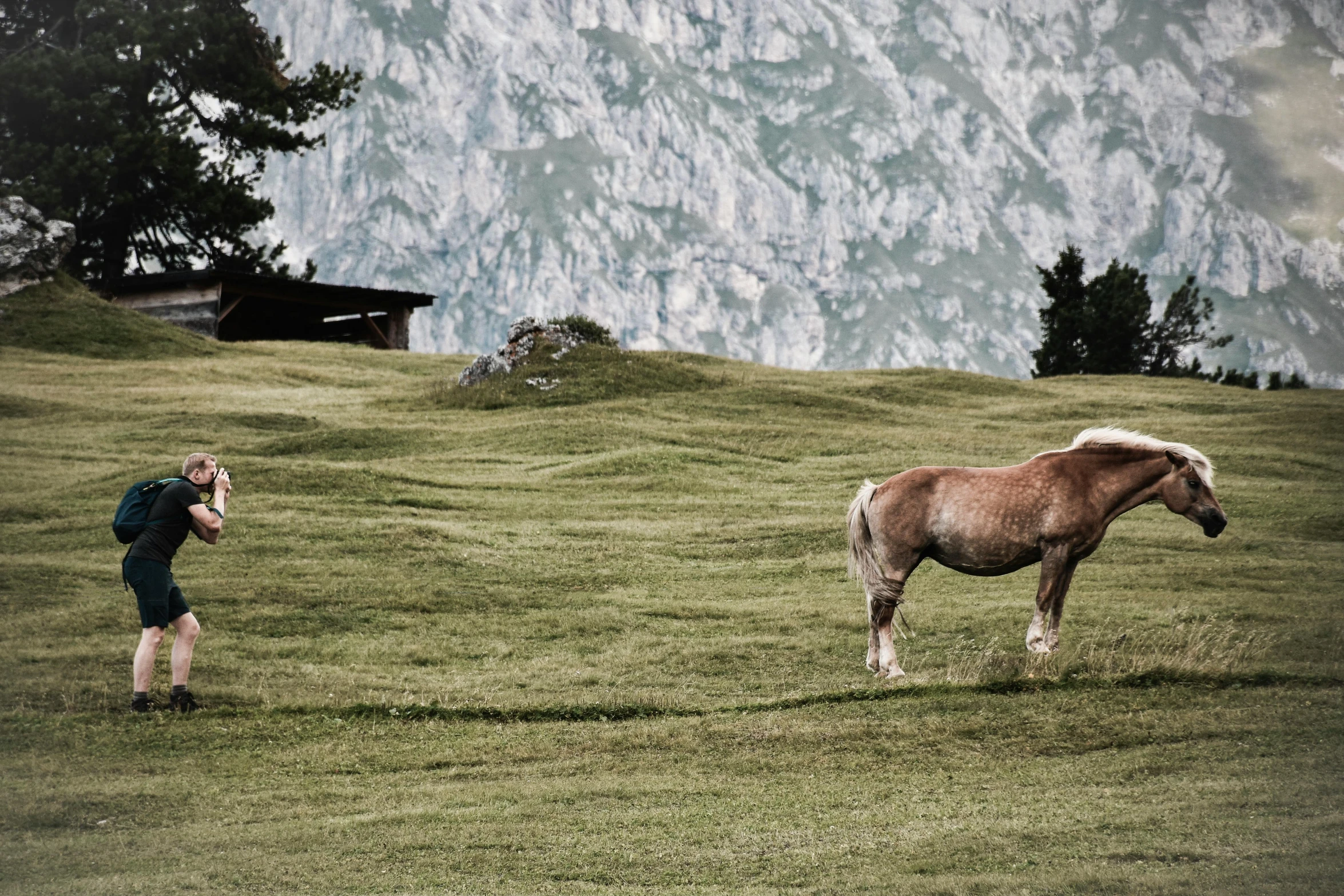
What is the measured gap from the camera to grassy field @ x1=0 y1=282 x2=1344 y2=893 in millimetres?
9250

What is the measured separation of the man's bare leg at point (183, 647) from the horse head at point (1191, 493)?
10.9 metres

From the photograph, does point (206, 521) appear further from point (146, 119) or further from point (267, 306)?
point (146, 119)

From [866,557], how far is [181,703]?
7830mm

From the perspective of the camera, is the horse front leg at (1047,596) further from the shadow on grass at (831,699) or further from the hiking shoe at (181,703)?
the hiking shoe at (181,703)

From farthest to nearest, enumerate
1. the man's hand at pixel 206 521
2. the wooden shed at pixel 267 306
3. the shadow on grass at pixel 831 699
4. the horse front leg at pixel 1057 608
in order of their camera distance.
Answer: the wooden shed at pixel 267 306, the horse front leg at pixel 1057 608, the shadow on grass at pixel 831 699, the man's hand at pixel 206 521

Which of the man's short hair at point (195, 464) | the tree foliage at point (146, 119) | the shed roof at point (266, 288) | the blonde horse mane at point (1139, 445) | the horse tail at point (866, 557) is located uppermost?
the tree foliage at point (146, 119)

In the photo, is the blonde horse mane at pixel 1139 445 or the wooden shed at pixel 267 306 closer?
the blonde horse mane at pixel 1139 445

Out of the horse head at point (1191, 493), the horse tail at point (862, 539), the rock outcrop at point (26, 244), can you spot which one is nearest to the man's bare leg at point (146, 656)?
A: the horse tail at point (862, 539)

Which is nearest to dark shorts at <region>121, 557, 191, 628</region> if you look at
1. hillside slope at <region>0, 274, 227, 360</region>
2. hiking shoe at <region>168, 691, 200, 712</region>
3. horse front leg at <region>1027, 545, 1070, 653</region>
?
hiking shoe at <region>168, 691, 200, 712</region>

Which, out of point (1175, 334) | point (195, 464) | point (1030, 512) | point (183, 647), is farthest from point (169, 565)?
point (1175, 334)

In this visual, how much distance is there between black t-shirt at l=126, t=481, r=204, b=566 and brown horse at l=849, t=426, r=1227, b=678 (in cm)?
739

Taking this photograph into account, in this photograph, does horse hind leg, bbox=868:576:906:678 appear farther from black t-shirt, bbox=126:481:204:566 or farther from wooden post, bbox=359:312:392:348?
wooden post, bbox=359:312:392:348

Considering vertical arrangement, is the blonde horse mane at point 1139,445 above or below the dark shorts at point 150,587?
above

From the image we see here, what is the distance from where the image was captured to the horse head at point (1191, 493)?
13.6 meters
